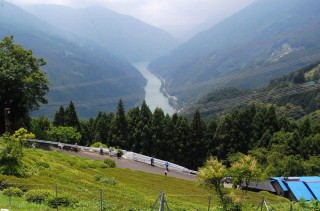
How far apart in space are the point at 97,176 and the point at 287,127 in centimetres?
5367

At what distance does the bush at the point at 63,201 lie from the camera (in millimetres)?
20345

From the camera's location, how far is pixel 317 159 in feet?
200

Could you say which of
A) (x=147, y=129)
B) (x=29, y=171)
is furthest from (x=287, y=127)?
(x=29, y=171)

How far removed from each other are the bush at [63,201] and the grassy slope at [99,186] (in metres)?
0.44

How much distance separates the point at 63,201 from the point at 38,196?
4.56ft

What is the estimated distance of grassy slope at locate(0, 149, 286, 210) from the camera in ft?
72.8

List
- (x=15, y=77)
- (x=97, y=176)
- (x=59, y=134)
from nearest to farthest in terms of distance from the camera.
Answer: (x=97, y=176), (x=15, y=77), (x=59, y=134)

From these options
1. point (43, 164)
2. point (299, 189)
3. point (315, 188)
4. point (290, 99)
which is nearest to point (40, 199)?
point (43, 164)

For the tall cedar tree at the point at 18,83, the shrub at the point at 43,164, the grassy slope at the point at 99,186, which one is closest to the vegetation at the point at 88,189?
the grassy slope at the point at 99,186

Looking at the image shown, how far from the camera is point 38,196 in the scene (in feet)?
67.4

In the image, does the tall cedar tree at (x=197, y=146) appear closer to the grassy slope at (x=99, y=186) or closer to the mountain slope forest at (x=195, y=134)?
the mountain slope forest at (x=195, y=134)

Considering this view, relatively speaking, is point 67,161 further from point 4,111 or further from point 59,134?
point 59,134

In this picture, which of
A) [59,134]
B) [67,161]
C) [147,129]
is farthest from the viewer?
[147,129]

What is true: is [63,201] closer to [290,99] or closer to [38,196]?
[38,196]
